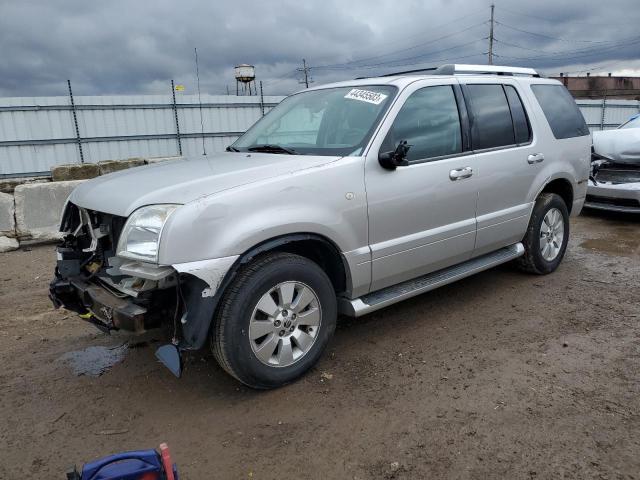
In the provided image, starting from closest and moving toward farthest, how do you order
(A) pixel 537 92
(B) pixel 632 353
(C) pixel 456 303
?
(B) pixel 632 353, (C) pixel 456 303, (A) pixel 537 92

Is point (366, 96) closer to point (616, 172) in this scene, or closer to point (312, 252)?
point (312, 252)

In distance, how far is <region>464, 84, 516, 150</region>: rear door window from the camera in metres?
4.10

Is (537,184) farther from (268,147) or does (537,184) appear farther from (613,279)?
(268,147)

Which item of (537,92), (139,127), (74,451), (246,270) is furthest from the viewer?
(139,127)

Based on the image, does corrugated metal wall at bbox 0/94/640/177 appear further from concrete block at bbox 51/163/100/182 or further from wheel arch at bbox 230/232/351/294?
wheel arch at bbox 230/232/351/294

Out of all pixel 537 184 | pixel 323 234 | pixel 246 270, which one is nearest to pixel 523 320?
pixel 537 184

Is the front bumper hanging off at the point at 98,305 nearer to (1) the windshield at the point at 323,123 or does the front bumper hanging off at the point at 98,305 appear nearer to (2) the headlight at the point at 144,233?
(2) the headlight at the point at 144,233

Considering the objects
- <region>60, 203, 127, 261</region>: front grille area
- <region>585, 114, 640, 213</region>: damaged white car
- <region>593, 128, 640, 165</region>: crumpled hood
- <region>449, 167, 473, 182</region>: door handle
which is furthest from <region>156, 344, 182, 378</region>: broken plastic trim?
<region>593, 128, 640, 165</region>: crumpled hood

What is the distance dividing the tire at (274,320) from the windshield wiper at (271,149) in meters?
0.91

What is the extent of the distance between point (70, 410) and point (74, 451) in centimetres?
45

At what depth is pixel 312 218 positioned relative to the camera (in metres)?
3.04

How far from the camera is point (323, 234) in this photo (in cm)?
312

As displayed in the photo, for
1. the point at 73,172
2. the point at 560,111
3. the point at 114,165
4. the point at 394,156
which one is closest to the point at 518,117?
the point at 560,111

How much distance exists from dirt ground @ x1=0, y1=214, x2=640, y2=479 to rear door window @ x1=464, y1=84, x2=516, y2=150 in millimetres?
1408
